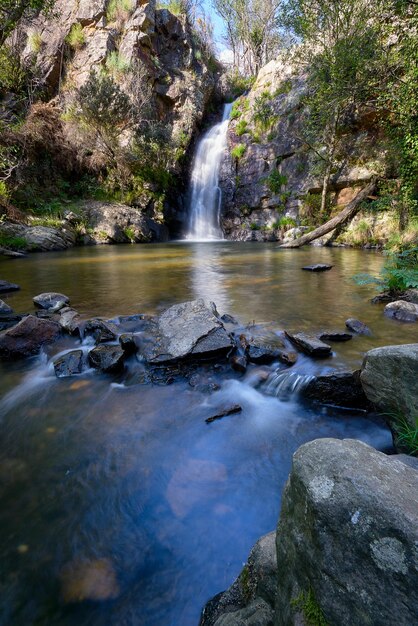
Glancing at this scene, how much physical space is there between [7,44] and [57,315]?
22.9 metres

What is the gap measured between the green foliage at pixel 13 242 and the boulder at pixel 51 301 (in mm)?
8279

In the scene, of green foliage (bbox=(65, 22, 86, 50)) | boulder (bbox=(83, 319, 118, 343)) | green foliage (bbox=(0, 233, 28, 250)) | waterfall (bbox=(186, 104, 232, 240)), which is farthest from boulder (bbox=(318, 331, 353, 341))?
green foliage (bbox=(65, 22, 86, 50))

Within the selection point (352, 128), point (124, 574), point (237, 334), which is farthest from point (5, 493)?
point (352, 128)

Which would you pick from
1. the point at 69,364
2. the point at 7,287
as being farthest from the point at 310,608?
the point at 7,287

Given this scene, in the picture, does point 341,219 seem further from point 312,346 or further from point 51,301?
point 51,301

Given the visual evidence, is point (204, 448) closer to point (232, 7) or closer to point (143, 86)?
point (143, 86)

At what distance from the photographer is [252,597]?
1.27 m

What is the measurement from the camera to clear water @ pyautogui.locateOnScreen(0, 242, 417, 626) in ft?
5.24

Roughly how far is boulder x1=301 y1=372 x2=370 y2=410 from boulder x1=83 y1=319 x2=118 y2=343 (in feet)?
8.13

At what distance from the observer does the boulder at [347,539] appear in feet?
2.45

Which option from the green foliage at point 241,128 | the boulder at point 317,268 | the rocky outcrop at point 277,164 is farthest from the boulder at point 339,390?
the green foliage at point 241,128

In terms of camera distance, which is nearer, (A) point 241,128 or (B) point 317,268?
(B) point 317,268

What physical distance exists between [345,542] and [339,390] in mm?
2339

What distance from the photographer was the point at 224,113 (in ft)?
87.5
